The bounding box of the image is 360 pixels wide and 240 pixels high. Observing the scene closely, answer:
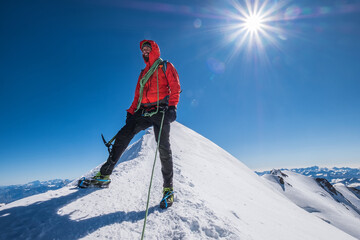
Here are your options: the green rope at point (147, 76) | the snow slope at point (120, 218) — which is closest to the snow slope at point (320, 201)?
the snow slope at point (120, 218)

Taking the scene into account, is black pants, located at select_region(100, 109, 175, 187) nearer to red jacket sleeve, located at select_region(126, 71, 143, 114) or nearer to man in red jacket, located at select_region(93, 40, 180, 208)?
man in red jacket, located at select_region(93, 40, 180, 208)

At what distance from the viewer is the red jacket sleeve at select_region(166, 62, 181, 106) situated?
352 cm

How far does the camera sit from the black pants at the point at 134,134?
3428mm

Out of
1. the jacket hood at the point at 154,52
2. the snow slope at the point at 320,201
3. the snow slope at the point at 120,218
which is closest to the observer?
the snow slope at the point at 120,218

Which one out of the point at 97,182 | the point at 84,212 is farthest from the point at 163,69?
the point at 84,212

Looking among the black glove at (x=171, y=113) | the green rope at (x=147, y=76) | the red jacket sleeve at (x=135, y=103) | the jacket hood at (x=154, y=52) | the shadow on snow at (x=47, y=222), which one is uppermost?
the jacket hood at (x=154, y=52)

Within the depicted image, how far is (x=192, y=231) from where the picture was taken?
2.59 m

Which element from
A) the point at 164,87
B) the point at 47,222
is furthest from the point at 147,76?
the point at 47,222

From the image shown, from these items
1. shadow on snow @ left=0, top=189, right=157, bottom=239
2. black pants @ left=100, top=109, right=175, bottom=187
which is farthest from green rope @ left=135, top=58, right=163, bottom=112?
shadow on snow @ left=0, top=189, right=157, bottom=239

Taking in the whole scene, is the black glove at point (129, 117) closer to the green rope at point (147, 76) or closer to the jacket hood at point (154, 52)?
A: the green rope at point (147, 76)

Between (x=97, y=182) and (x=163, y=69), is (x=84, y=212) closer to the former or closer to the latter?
(x=97, y=182)

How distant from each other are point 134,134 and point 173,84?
144cm

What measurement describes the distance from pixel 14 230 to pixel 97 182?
55.8 inches

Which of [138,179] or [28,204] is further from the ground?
[138,179]
